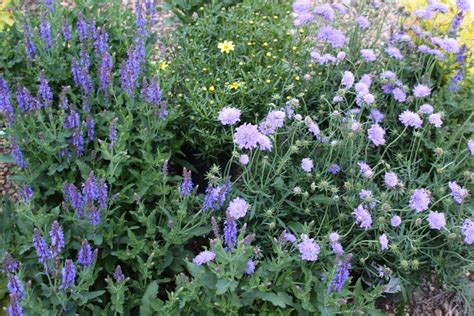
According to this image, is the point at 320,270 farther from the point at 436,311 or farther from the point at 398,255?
the point at 436,311

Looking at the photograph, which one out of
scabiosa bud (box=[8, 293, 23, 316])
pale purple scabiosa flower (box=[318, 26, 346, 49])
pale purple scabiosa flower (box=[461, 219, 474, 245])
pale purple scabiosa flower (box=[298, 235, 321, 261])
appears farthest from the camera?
pale purple scabiosa flower (box=[318, 26, 346, 49])

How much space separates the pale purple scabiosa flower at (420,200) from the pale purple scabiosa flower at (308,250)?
55 centimetres

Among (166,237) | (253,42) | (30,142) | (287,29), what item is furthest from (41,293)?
(287,29)

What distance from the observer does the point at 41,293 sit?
2354mm

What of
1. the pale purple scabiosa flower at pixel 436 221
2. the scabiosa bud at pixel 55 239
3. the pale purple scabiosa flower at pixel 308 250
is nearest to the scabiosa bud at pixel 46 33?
the scabiosa bud at pixel 55 239

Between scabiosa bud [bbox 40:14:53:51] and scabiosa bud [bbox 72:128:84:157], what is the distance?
2.17ft

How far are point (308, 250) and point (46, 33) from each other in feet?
6.02

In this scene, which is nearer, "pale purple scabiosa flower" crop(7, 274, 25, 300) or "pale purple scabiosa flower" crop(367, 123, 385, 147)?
"pale purple scabiosa flower" crop(7, 274, 25, 300)

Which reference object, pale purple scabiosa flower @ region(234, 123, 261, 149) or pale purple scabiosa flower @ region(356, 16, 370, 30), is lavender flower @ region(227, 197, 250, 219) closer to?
pale purple scabiosa flower @ region(234, 123, 261, 149)

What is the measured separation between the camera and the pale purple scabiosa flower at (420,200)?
2.59 m

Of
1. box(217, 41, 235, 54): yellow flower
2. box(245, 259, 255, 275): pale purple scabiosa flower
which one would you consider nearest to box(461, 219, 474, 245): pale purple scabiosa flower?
box(245, 259, 255, 275): pale purple scabiosa flower

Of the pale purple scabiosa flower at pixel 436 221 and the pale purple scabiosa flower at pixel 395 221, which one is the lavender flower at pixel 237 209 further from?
the pale purple scabiosa flower at pixel 436 221

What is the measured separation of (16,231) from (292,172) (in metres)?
1.39

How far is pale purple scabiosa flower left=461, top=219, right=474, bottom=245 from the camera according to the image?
255cm
